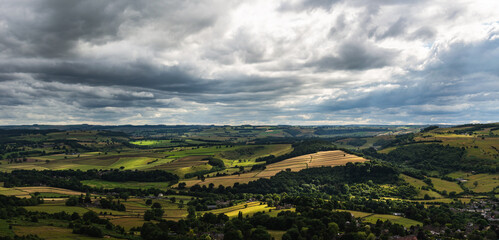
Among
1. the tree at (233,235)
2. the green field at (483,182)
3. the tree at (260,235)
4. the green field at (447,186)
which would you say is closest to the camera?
the tree at (260,235)

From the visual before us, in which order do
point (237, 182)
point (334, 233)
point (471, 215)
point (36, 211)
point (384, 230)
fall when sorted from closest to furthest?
point (334, 233) < point (384, 230) < point (36, 211) < point (471, 215) < point (237, 182)

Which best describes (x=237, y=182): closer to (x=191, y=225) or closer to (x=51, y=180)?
(x=191, y=225)

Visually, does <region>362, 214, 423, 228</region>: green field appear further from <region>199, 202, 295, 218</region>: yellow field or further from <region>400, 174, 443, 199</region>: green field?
<region>400, 174, 443, 199</region>: green field

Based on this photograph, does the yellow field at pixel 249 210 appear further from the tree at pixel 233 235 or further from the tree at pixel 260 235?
the tree at pixel 233 235

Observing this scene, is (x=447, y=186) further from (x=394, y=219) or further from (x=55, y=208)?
(x=55, y=208)

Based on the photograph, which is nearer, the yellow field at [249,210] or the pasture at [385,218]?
the pasture at [385,218]

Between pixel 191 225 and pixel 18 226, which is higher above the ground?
pixel 18 226

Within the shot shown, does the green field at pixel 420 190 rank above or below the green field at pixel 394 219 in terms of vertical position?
below

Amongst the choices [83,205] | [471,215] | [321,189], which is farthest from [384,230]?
[83,205]

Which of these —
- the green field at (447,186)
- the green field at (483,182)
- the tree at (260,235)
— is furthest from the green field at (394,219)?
the green field at (483,182)

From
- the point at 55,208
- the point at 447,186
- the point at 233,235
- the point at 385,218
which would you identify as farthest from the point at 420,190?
the point at 55,208

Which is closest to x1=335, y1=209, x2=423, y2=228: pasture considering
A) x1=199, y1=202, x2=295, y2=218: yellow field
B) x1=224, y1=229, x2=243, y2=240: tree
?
x1=199, y1=202, x2=295, y2=218: yellow field
